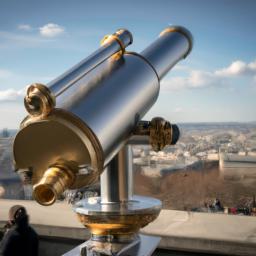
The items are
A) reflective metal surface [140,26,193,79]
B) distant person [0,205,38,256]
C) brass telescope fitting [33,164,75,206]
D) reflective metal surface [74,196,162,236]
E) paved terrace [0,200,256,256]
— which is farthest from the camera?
distant person [0,205,38,256]

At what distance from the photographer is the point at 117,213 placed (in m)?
0.72

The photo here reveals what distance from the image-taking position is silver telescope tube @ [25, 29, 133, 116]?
0.57 meters

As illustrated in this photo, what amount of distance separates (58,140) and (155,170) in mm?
4499

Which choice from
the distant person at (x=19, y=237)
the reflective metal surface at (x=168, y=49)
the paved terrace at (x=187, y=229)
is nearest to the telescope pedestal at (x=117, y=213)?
the reflective metal surface at (x=168, y=49)

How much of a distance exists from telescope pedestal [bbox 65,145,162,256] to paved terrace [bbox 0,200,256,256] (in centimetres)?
47

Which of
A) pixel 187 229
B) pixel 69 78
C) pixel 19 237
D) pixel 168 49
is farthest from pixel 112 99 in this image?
pixel 19 237

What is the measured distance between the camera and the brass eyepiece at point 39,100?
56cm

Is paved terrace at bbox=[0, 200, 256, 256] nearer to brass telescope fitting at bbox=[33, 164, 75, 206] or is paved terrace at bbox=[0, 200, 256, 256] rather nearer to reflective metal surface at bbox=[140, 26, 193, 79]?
reflective metal surface at bbox=[140, 26, 193, 79]

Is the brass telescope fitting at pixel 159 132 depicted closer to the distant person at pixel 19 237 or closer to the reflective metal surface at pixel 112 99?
the reflective metal surface at pixel 112 99

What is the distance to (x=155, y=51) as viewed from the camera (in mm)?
1029

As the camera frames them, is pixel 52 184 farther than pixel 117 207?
No

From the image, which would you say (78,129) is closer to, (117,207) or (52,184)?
(52,184)

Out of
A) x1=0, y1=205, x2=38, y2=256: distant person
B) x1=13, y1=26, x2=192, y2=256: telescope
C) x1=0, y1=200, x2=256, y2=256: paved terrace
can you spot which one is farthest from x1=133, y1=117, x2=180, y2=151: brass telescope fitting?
x1=0, y1=205, x2=38, y2=256: distant person

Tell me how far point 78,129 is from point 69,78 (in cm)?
10
